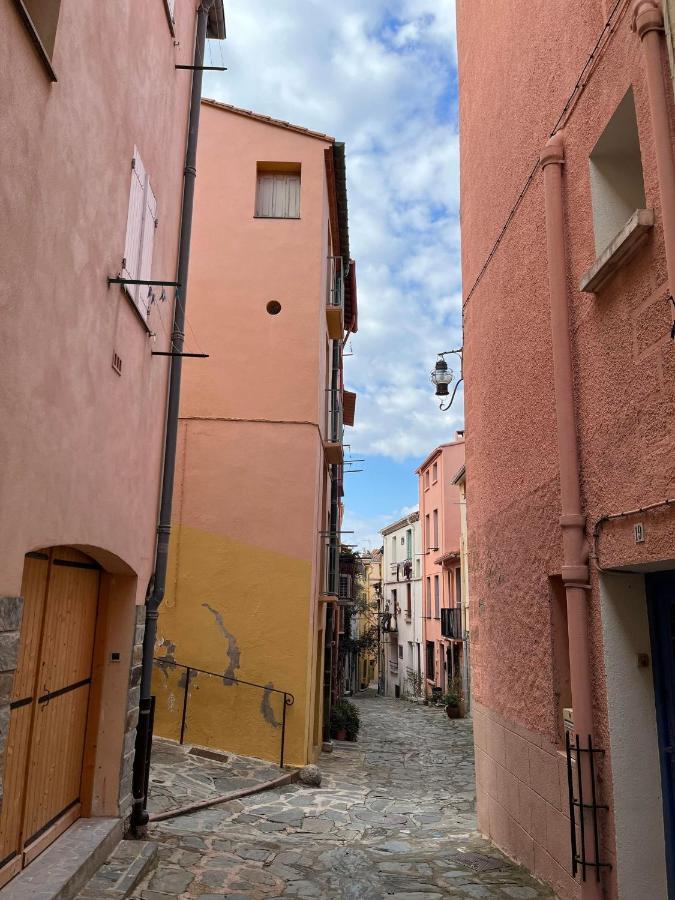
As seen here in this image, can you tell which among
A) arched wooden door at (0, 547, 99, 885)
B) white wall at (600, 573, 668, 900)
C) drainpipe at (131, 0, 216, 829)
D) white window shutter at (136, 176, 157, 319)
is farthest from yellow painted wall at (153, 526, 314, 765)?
white wall at (600, 573, 668, 900)

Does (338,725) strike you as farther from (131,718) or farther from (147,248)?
(147,248)

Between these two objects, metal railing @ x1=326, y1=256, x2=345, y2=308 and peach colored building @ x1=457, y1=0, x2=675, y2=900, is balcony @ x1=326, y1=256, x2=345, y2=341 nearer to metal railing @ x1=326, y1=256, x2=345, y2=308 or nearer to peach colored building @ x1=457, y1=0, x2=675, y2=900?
metal railing @ x1=326, y1=256, x2=345, y2=308

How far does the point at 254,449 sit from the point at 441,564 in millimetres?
20083

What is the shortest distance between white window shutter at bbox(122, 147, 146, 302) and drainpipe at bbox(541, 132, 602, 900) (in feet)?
10.4

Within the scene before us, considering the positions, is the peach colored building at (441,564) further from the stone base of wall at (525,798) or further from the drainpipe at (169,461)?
the drainpipe at (169,461)

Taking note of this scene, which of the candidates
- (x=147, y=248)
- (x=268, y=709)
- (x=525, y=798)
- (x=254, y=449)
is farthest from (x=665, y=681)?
(x=254, y=449)

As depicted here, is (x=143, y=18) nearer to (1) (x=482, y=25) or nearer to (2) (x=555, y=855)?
(1) (x=482, y=25)

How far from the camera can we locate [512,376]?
6.57m

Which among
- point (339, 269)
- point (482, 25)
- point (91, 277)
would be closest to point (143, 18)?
point (91, 277)

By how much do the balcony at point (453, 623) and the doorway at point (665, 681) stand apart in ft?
70.8

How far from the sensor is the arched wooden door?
173 inches

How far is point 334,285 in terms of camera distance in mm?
13922

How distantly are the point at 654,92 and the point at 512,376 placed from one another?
10.0 feet

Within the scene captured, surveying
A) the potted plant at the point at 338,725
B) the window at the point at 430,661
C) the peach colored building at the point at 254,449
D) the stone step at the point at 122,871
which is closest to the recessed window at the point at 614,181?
the stone step at the point at 122,871
